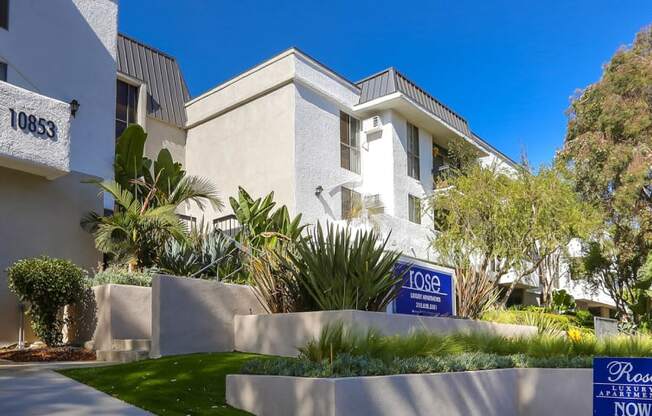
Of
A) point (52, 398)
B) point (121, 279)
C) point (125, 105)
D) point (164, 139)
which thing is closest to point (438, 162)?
point (164, 139)

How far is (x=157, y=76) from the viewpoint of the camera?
2558cm

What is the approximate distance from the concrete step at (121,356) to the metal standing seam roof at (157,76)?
44.8ft

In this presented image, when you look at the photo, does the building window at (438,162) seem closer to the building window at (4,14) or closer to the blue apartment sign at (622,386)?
the building window at (4,14)

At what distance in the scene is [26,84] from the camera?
16406mm

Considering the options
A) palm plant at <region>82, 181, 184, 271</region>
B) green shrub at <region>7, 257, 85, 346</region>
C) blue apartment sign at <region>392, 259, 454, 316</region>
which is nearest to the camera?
blue apartment sign at <region>392, 259, 454, 316</region>

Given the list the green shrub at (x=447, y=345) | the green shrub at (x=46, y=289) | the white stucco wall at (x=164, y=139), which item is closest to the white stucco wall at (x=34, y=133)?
the green shrub at (x=46, y=289)

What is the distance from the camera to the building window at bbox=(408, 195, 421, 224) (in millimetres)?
28469

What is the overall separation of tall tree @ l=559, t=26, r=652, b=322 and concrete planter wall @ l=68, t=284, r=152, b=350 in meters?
19.3

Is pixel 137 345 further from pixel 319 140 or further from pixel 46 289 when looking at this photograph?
pixel 319 140

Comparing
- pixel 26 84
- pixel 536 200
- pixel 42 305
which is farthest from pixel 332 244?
pixel 536 200

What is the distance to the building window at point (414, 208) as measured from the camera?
28469 millimetres

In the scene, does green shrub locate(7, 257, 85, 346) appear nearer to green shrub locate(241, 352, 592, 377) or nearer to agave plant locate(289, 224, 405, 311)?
agave plant locate(289, 224, 405, 311)

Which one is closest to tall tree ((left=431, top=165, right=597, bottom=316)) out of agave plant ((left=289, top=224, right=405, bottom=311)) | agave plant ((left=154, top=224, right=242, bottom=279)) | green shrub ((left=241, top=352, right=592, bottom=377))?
agave plant ((left=154, top=224, right=242, bottom=279))

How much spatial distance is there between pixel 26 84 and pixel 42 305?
19.2 feet
